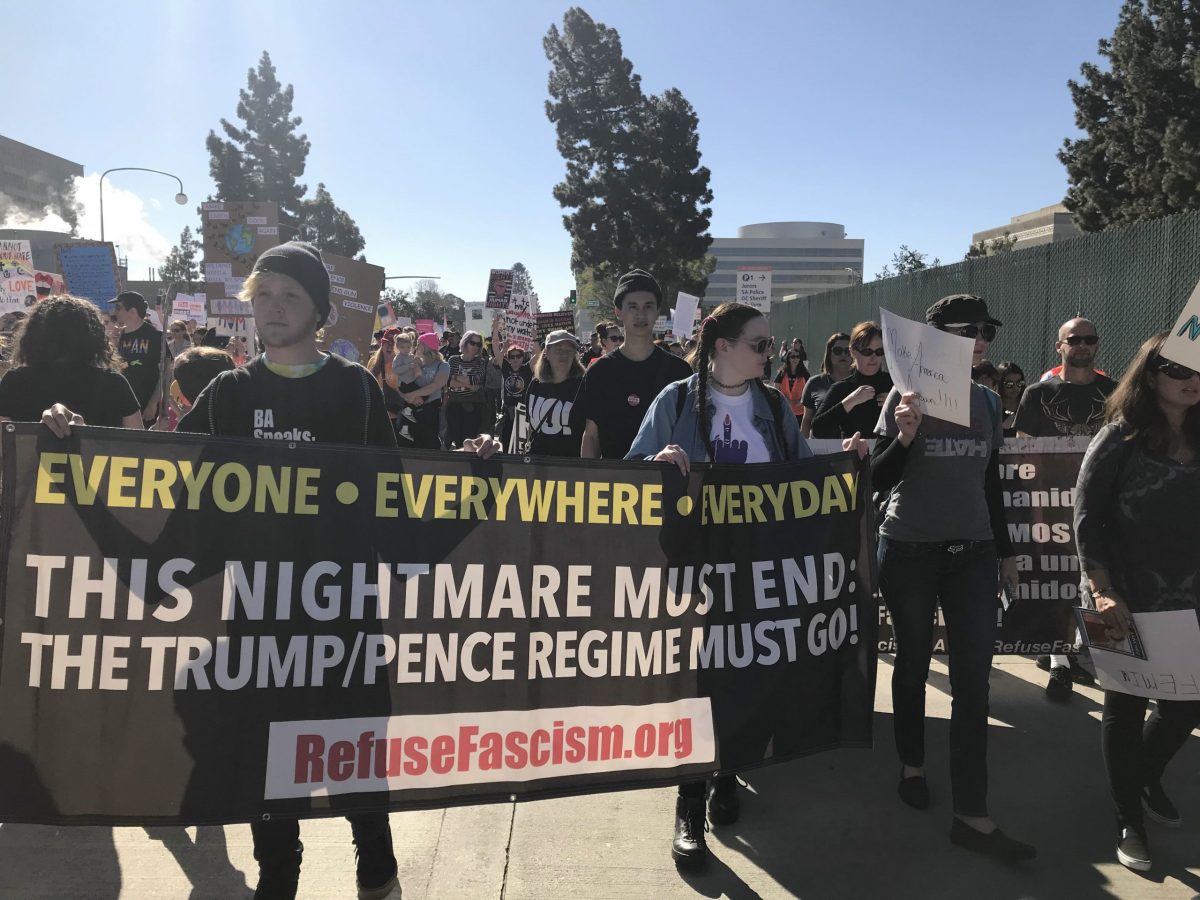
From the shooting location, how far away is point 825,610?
3029 millimetres

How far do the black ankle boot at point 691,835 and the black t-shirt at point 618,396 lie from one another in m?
1.72

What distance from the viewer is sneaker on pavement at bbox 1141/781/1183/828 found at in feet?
11.3

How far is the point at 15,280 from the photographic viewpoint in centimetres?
1240

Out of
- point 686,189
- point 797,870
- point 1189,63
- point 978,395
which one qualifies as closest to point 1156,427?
point 978,395

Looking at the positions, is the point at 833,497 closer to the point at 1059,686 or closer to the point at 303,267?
the point at 303,267

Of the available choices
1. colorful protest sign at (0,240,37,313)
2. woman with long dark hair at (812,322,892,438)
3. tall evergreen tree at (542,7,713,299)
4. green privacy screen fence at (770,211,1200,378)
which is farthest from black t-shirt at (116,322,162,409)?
tall evergreen tree at (542,7,713,299)

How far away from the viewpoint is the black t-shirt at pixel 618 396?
4383 mm

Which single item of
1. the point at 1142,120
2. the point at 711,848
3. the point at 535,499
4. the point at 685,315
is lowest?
the point at 711,848

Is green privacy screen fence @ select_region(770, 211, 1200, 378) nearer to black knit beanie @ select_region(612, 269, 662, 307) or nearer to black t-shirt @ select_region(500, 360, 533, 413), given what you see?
black t-shirt @ select_region(500, 360, 533, 413)

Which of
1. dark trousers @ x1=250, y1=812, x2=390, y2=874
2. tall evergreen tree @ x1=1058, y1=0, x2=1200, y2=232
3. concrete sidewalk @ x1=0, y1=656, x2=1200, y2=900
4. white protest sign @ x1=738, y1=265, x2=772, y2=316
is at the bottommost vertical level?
concrete sidewalk @ x1=0, y1=656, x2=1200, y2=900

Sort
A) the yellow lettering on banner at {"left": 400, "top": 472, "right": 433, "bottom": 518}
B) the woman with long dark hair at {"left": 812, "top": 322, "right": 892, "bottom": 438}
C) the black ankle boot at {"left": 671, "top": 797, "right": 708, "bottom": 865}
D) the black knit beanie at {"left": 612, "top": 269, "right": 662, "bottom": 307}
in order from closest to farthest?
the yellow lettering on banner at {"left": 400, "top": 472, "right": 433, "bottom": 518}, the black ankle boot at {"left": 671, "top": 797, "right": 708, "bottom": 865}, the black knit beanie at {"left": 612, "top": 269, "right": 662, "bottom": 307}, the woman with long dark hair at {"left": 812, "top": 322, "right": 892, "bottom": 438}

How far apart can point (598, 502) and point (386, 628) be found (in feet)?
2.42

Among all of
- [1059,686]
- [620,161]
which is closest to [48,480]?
[1059,686]

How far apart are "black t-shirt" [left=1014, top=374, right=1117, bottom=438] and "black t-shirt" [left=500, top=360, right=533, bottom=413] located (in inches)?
343
